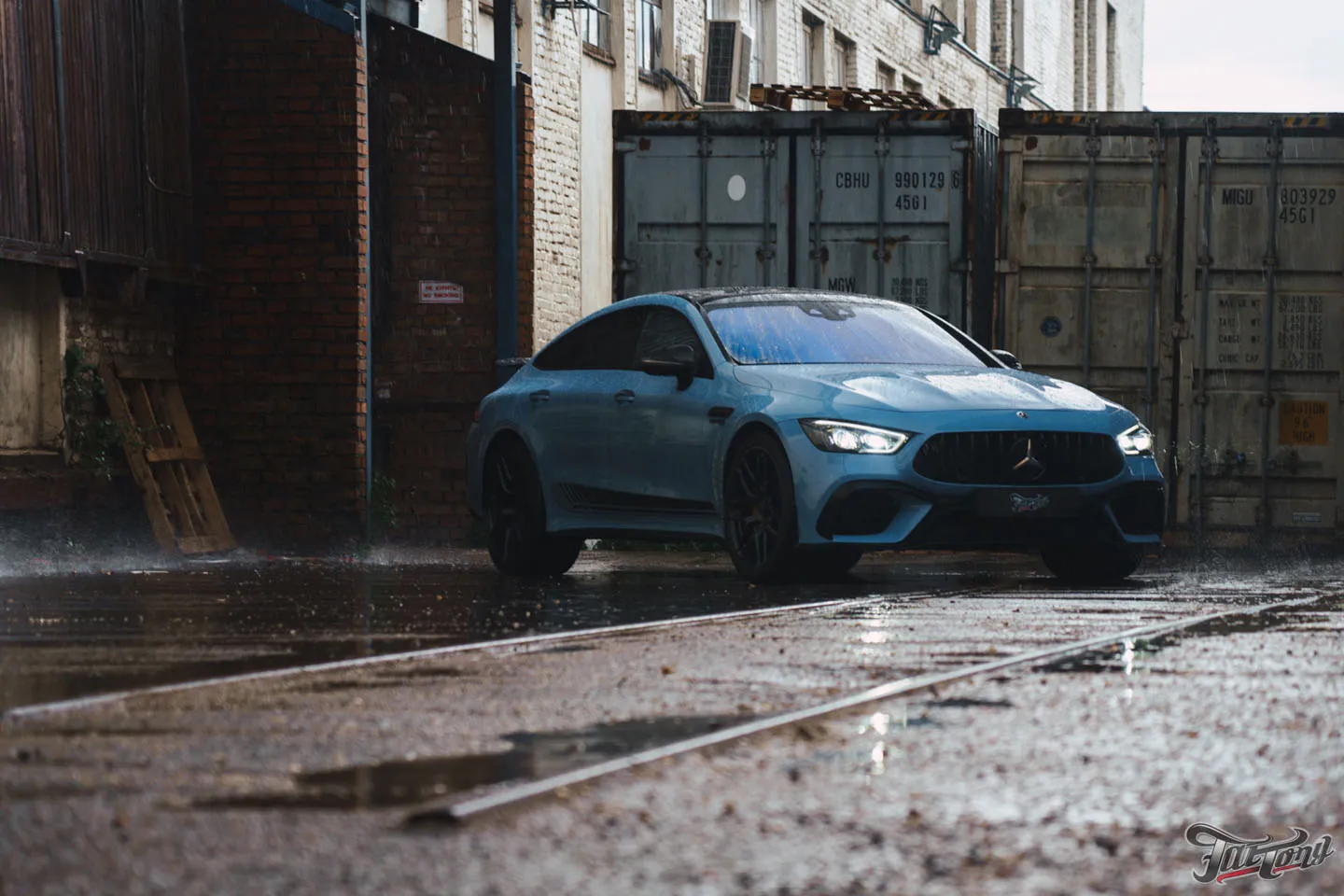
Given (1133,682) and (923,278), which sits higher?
(923,278)

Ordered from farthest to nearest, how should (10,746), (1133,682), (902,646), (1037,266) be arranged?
(1037,266) → (902,646) → (1133,682) → (10,746)

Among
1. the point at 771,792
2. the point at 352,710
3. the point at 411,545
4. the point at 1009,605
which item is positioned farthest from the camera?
the point at 411,545

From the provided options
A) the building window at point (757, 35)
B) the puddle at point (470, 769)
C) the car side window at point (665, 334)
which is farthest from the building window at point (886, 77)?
the puddle at point (470, 769)

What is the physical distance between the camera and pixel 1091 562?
11.9 m

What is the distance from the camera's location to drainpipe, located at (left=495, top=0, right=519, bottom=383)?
17.8 m

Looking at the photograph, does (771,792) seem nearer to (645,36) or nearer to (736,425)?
(736,425)

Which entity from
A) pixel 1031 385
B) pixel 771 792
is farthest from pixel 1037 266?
pixel 771 792

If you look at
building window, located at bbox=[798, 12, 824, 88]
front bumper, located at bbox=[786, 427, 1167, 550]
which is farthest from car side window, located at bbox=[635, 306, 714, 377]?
building window, located at bbox=[798, 12, 824, 88]

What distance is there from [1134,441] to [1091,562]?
0.77 meters

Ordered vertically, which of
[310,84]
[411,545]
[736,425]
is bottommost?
[411,545]

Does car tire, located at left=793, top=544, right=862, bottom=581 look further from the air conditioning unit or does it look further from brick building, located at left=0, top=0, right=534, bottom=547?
the air conditioning unit

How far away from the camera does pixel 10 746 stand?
541cm

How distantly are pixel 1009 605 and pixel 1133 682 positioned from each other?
10.2 feet

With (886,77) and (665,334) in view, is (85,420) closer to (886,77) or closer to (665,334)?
(665,334)
